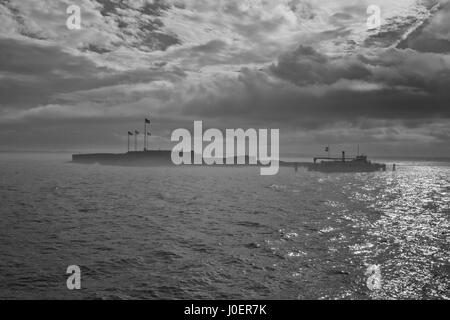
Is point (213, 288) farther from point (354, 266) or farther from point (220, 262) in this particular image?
point (354, 266)

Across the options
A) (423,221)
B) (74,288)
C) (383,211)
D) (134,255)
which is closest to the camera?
(74,288)

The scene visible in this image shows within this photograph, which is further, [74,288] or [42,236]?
[42,236]

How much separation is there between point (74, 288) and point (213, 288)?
26.7 feet

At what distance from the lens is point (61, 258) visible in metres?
25.0

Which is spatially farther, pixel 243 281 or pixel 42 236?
pixel 42 236

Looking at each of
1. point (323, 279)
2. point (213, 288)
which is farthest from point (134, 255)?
point (323, 279)

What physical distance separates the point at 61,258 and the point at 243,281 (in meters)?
14.2

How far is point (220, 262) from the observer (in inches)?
969
